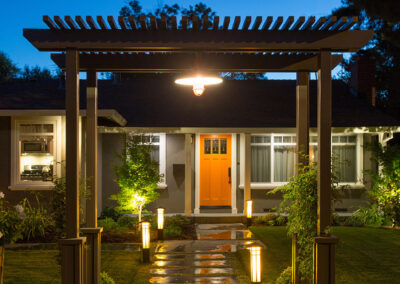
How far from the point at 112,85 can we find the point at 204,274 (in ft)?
31.8

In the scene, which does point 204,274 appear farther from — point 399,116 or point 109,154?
point 399,116

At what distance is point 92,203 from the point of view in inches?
228

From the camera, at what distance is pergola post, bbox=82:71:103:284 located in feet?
18.7

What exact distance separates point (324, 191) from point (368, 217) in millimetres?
7908

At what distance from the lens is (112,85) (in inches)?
607

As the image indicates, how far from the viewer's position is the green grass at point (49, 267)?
7.09 m

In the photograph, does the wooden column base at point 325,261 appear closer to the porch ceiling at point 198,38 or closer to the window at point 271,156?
the porch ceiling at point 198,38

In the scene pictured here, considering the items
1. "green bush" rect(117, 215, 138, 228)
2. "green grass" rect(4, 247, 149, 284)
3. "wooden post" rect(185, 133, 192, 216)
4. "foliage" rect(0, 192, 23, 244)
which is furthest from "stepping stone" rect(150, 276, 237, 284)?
"wooden post" rect(185, 133, 192, 216)

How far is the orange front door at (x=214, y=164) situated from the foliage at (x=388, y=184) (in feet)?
13.2

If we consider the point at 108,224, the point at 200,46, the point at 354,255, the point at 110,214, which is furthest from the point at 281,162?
the point at 200,46

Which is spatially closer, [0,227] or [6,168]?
[0,227]

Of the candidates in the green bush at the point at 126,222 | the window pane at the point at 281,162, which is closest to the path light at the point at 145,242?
the green bush at the point at 126,222

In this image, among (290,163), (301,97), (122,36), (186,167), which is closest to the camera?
(122,36)

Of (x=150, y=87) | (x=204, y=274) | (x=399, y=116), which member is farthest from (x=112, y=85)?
(x=399, y=116)
